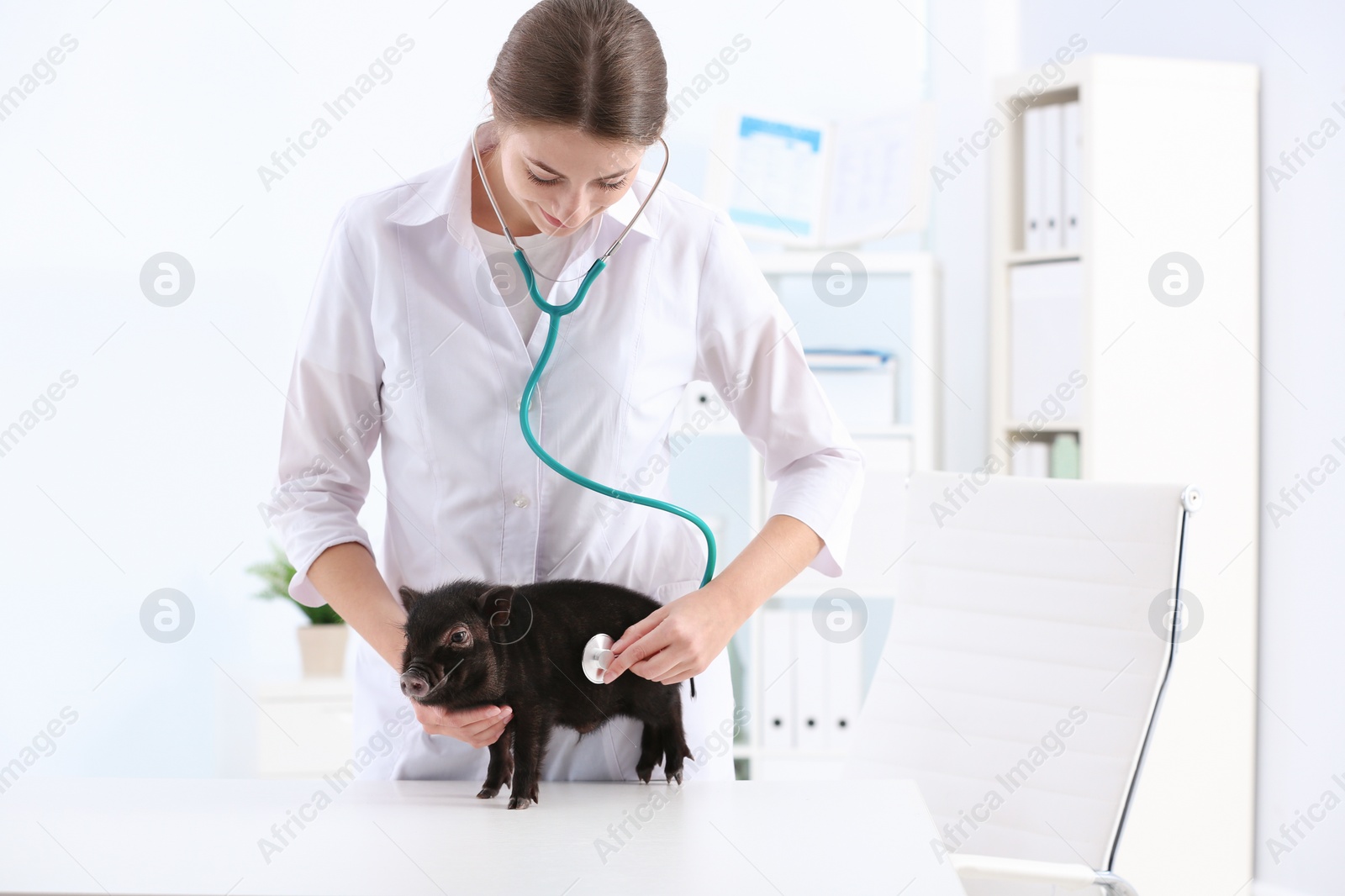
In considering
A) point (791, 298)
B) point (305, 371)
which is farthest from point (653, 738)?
point (791, 298)

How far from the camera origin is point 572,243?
3.90 ft

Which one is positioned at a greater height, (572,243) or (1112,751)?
(572,243)

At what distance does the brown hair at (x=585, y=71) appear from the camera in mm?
959

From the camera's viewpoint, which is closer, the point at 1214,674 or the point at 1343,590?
the point at 1343,590

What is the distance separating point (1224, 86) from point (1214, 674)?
1426 millimetres

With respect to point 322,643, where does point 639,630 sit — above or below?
above

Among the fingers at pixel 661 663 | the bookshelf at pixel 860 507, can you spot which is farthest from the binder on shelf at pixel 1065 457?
the fingers at pixel 661 663

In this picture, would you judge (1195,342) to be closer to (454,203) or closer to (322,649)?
(454,203)

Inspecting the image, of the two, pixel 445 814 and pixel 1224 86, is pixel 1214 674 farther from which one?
pixel 445 814

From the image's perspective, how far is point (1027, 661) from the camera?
1576 mm

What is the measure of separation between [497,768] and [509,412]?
38cm

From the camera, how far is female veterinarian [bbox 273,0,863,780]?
1.13m

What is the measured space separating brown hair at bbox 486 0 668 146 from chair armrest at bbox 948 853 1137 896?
904 mm

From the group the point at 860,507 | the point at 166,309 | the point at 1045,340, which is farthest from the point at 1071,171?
the point at 166,309
